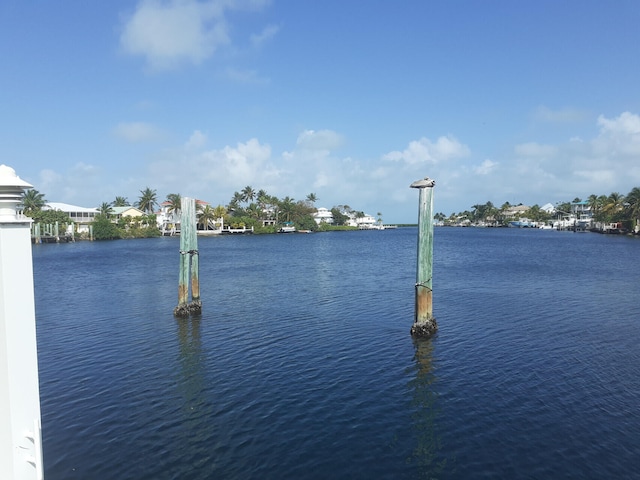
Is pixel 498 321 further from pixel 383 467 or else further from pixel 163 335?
pixel 163 335

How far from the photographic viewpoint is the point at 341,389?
44.7 feet

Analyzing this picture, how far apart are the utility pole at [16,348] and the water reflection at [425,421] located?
24.7 feet

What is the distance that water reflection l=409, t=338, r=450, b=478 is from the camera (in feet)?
31.2

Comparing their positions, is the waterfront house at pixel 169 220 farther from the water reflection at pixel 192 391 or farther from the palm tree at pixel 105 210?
the water reflection at pixel 192 391

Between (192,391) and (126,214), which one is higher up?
(126,214)

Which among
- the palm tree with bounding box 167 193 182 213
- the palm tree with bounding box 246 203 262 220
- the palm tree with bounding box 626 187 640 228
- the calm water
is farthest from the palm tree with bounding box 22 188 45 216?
the palm tree with bounding box 626 187 640 228

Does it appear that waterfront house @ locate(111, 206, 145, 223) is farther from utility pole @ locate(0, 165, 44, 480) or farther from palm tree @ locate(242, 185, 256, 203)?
utility pole @ locate(0, 165, 44, 480)

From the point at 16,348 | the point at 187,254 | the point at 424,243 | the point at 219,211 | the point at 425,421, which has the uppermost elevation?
the point at 219,211

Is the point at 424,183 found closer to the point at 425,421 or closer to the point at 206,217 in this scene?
the point at 425,421

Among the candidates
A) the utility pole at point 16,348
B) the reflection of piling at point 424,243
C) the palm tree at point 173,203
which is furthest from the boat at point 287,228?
the utility pole at point 16,348

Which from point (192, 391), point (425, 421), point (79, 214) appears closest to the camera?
point (425, 421)

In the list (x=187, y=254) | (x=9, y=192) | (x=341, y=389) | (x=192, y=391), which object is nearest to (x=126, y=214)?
(x=187, y=254)

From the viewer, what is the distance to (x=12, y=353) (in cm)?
440

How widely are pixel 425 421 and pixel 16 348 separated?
9.94 m
